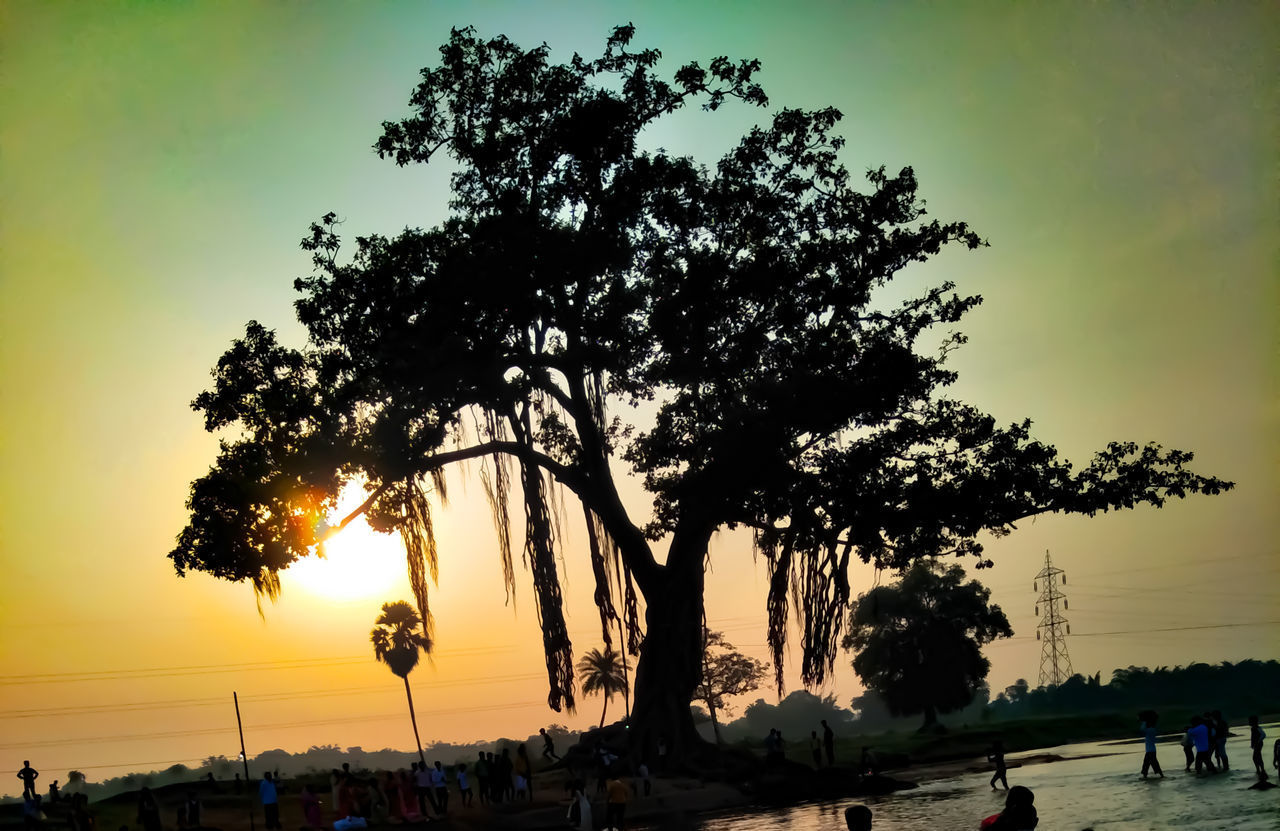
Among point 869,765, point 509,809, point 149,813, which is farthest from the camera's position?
point 869,765

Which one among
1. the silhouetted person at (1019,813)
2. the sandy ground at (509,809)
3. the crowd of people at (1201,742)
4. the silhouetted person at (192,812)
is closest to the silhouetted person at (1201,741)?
the crowd of people at (1201,742)

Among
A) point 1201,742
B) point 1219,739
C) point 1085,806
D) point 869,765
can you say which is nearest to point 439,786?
point 869,765

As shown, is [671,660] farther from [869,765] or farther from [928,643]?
[928,643]

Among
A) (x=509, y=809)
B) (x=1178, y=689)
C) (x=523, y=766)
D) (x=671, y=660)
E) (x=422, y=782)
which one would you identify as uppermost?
(x=671, y=660)

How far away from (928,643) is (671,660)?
56028mm

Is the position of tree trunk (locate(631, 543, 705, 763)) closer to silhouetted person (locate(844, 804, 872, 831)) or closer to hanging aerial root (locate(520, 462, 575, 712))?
hanging aerial root (locate(520, 462, 575, 712))

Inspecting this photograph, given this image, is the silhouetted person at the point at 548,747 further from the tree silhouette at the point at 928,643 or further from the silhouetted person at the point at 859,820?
the tree silhouette at the point at 928,643

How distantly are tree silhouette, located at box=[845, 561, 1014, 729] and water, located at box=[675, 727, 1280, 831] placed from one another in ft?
156

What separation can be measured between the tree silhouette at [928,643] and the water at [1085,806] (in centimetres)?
4745

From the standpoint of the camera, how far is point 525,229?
101 ft

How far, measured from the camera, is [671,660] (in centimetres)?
3600

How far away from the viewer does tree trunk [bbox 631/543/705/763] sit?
35.3 m

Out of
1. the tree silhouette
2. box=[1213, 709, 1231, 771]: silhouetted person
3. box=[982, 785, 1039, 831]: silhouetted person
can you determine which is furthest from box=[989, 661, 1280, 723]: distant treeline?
box=[982, 785, 1039, 831]: silhouetted person

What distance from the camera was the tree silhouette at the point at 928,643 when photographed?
283 ft
